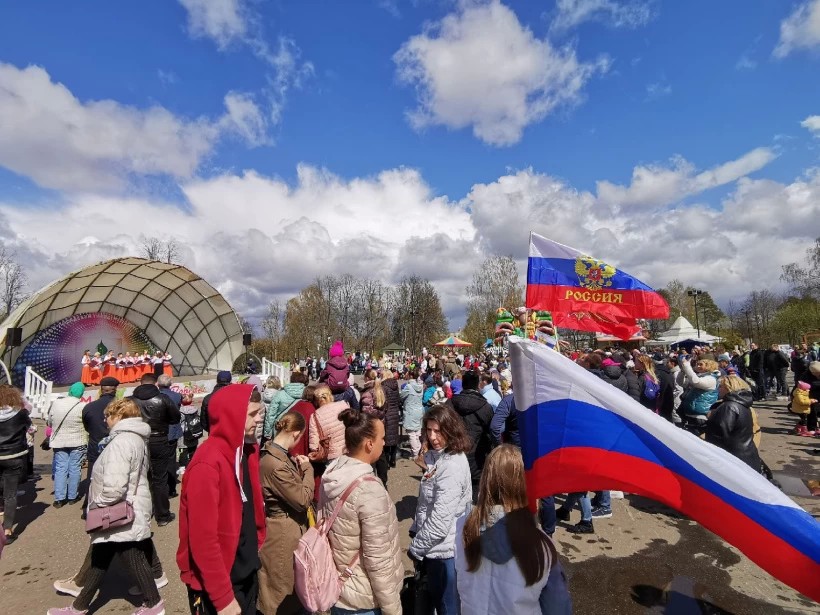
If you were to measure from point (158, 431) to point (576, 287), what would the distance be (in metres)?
5.43

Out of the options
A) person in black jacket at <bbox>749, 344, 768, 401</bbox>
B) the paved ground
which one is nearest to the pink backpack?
the paved ground

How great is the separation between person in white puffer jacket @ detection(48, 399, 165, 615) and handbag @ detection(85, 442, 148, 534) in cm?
3

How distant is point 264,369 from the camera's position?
25484mm

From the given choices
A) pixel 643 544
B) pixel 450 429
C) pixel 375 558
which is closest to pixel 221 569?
pixel 375 558

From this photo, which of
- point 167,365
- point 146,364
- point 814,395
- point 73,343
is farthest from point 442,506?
point 73,343

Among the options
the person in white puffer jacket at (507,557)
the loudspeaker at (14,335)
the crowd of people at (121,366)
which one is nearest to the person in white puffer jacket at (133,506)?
the person in white puffer jacket at (507,557)

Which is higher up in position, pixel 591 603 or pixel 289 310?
pixel 289 310

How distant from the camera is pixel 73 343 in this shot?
24344 mm

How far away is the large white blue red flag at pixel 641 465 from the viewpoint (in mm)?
1809

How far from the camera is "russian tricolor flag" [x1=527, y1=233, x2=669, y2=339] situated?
16.5ft

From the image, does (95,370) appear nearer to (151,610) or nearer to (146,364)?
(146,364)

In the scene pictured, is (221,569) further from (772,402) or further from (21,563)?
(772,402)

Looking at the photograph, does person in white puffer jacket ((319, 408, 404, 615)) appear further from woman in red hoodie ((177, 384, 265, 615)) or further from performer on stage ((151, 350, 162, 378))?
performer on stage ((151, 350, 162, 378))

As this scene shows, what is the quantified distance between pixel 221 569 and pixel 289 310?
57.0 meters
